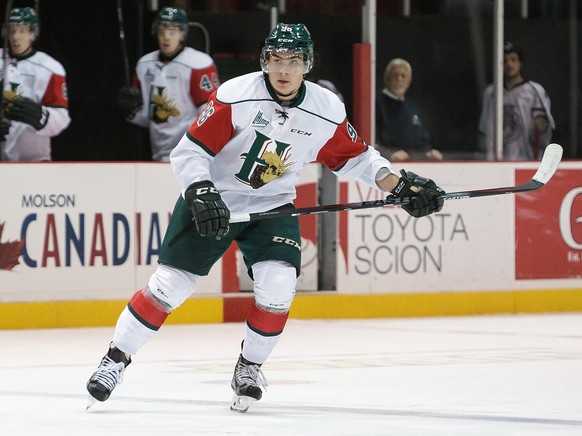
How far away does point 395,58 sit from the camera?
10492 millimetres

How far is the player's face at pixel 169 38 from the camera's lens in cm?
969

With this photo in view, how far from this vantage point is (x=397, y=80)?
10.4m

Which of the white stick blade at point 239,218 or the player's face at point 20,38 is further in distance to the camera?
the player's face at point 20,38

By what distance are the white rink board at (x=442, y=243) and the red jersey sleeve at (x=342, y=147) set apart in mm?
3898

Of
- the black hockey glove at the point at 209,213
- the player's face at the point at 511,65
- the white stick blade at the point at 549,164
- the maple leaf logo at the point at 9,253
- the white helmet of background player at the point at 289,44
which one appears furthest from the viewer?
the player's face at the point at 511,65

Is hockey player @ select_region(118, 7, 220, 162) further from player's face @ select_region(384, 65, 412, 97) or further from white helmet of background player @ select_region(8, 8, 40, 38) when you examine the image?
player's face @ select_region(384, 65, 412, 97)

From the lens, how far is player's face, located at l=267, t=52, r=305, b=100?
5750 millimetres

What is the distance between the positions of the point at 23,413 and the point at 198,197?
37.2 inches

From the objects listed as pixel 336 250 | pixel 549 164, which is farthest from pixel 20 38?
pixel 549 164

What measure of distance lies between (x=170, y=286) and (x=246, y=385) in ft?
1.41

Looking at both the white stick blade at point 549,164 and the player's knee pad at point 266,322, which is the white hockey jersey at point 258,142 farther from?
the white stick blade at point 549,164

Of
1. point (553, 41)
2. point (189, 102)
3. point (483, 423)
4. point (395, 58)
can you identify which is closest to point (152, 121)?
point (189, 102)

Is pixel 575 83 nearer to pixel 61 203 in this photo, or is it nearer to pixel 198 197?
pixel 61 203

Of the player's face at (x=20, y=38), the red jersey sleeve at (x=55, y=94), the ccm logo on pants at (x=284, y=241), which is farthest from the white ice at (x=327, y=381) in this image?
the player's face at (x=20, y=38)
